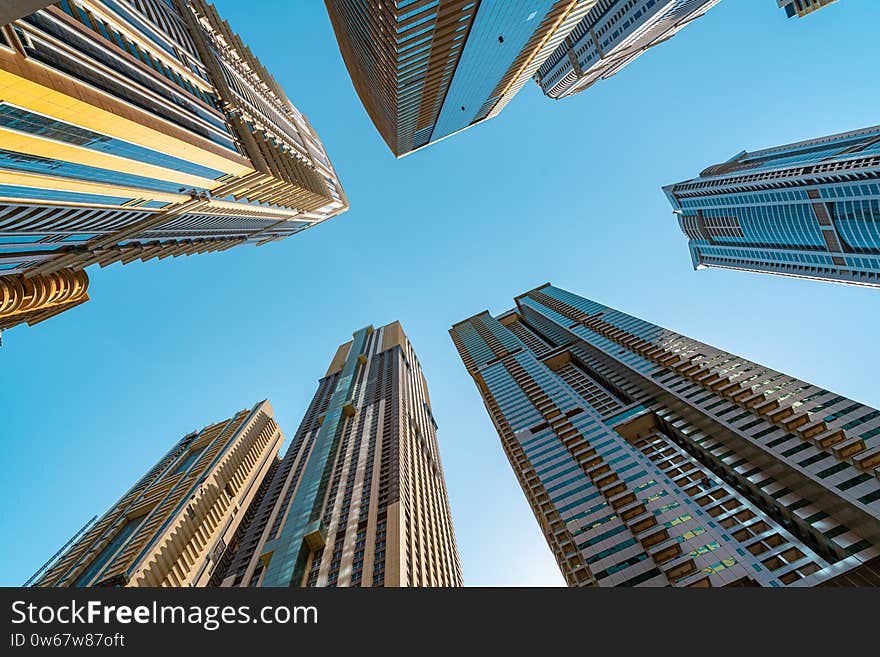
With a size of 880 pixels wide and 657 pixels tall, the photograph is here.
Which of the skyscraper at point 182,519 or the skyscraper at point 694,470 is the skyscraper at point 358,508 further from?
the skyscraper at point 694,470

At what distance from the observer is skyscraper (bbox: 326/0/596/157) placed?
65875 millimetres

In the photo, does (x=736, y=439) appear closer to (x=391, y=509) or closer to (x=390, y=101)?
(x=391, y=509)

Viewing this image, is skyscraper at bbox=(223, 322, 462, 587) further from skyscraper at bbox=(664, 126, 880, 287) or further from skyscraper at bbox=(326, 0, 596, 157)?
skyscraper at bbox=(664, 126, 880, 287)

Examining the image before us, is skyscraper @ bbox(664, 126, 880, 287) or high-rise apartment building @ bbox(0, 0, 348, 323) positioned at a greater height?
high-rise apartment building @ bbox(0, 0, 348, 323)

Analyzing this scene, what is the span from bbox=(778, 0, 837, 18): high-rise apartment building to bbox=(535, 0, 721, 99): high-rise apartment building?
82.8 feet

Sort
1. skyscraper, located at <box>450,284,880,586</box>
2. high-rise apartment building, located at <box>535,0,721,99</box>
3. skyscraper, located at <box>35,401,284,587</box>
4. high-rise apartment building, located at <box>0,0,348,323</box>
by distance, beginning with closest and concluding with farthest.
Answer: high-rise apartment building, located at <box>0,0,348,323</box>
skyscraper, located at <box>450,284,880,586</box>
skyscraper, located at <box>35,401,284,587</box>
high-rise apartment building, located at <box>535,0,721,99</box>

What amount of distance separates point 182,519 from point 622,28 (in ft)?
643

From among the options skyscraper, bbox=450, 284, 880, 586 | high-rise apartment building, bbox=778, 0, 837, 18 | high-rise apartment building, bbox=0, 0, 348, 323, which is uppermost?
high-rise apartment building, bbox=0, 0, 348, 323

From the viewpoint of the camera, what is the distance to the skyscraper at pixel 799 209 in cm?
11125

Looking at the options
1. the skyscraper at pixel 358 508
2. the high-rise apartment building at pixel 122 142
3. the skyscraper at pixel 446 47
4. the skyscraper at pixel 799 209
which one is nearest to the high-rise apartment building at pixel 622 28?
the skyscraper at pixel 799 209

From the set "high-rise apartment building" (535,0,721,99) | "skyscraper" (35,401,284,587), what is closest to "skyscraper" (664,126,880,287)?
"high-rise apartment building" (535,0,721,99)

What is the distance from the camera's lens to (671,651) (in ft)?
49.0

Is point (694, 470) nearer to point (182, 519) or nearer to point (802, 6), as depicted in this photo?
point (182, 519)

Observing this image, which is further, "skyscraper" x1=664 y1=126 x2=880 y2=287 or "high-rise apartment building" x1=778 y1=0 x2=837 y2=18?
"high-rise apartment building" x1=778 y1=0 x2=837 y2=18
